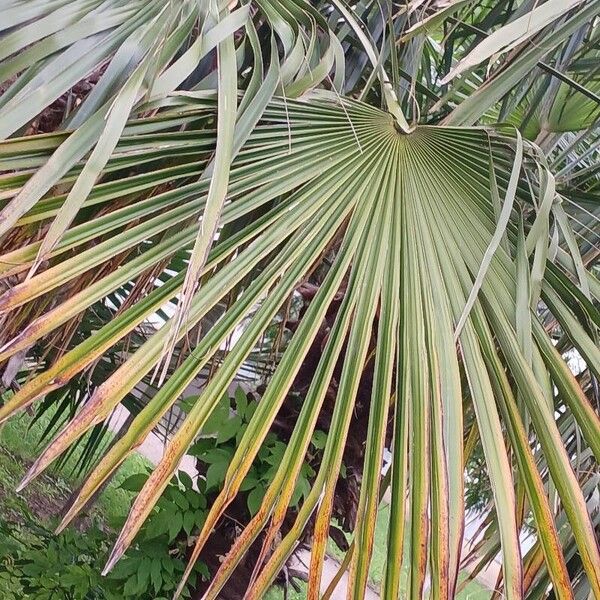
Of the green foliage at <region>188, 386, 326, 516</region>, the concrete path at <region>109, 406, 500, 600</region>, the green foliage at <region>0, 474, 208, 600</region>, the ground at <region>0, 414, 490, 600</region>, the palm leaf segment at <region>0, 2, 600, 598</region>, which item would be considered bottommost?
the concrete path at <region>109, 406, 500, 600</region>

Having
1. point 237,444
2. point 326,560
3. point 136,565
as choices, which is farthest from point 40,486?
point 237,444

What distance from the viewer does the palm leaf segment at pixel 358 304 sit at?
2.12ft

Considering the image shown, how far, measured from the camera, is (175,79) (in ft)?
2.49

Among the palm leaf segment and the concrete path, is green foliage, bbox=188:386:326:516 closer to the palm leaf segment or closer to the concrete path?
the palm leaf segment

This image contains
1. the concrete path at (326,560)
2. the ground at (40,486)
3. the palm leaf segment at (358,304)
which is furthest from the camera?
the concrete path at (326,560)

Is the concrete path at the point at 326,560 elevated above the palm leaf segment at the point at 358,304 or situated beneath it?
situated beneath

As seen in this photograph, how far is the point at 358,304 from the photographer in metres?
0.85

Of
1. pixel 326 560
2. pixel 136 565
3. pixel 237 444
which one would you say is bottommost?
pixel 326 560

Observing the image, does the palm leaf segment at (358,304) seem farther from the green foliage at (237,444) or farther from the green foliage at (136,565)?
the green foliage at (136,565)

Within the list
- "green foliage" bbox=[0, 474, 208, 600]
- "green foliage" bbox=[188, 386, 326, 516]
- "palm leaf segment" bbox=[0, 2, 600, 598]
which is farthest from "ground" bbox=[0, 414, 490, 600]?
"palm leaf segment" bbox=[0, 2, 600, 598]

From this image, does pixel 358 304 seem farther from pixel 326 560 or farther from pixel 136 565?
pixel 326 560

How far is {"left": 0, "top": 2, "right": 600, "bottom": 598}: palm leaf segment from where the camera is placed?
646mm

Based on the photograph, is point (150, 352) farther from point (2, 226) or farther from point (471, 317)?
point (471, 317)

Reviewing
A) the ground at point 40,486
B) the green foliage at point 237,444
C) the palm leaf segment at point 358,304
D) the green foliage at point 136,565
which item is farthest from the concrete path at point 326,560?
the palm leaf segment at point 358,304
